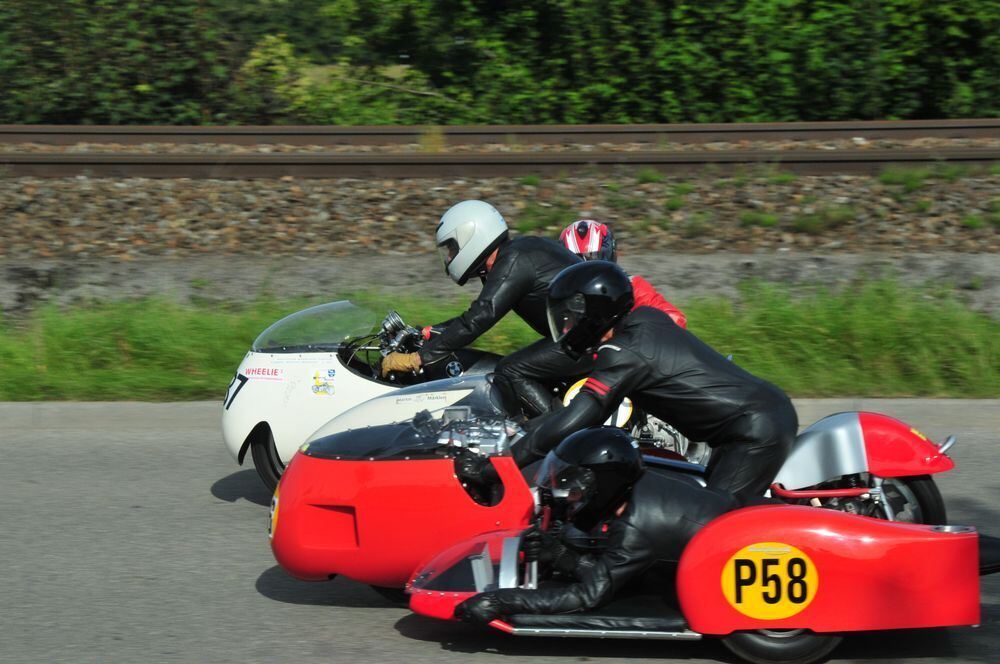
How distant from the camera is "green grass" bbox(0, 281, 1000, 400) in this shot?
27.7 feet

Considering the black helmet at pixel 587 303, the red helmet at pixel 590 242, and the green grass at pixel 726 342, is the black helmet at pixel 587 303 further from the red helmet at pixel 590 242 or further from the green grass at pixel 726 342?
the green grass at pixel 726 342

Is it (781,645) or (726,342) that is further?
(726,342)

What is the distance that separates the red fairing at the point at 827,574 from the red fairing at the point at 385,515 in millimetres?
855

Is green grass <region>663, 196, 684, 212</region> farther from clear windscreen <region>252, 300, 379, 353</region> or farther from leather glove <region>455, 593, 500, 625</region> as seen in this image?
leather glove <region>455, 593, 500, 625</region>

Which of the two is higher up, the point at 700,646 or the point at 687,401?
the point at 687,401

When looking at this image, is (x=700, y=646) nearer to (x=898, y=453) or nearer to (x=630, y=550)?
(x=630, y=550)

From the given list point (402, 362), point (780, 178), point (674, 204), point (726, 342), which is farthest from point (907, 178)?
point (402, 362)

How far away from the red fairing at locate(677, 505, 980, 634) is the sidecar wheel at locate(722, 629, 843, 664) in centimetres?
9

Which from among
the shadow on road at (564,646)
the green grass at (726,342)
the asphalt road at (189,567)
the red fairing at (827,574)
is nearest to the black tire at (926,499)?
the asphalt road at (189,567)

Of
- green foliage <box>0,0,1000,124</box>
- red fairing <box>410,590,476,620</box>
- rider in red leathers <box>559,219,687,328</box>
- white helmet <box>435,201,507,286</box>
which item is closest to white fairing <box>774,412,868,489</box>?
red fairing <box>410,590,476,620</box>

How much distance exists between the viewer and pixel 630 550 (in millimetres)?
4297

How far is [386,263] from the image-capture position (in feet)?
37.0

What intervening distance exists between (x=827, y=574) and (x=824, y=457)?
0.88m

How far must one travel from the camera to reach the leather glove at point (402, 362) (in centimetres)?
618
